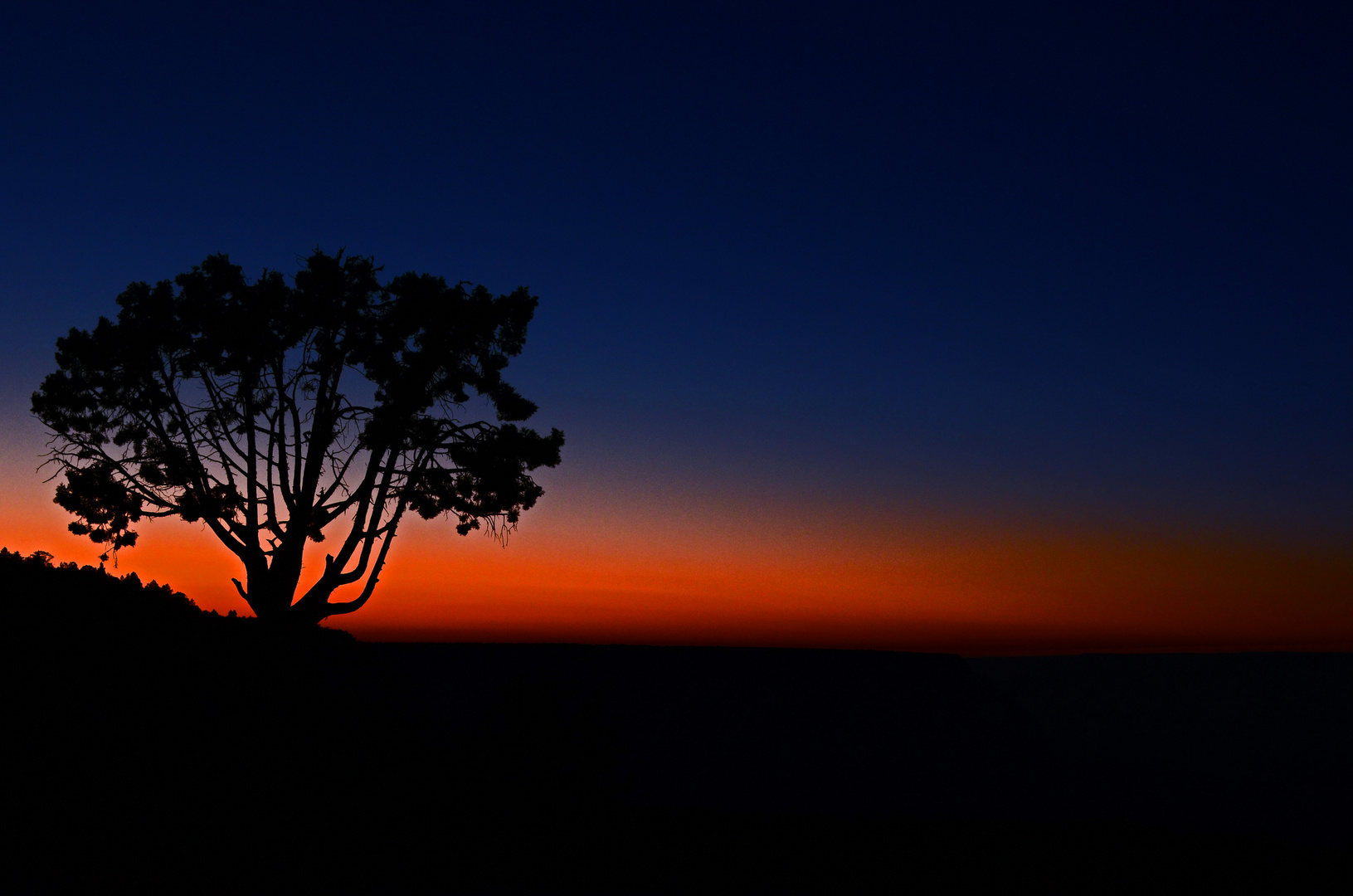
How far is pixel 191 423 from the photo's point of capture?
2070 centimetres

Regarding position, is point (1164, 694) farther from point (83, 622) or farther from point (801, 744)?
point (83, 622)

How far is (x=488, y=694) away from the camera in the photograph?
2252 cm

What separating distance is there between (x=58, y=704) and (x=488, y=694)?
12045 mm

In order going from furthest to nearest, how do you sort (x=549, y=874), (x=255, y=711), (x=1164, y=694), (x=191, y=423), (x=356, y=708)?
(x=1164, y=694)
(x=191, y=423)
(x=356, y=708)
(x=255, y=711)
(x=549, y=874)

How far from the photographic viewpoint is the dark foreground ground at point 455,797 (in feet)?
34.1

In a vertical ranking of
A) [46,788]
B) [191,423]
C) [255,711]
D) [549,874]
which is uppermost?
[191,423]

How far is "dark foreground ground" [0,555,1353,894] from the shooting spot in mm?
10383

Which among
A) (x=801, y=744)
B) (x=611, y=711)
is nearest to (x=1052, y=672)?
(x=801, y=744)

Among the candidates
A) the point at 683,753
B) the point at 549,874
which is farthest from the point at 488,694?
the point at 549,874

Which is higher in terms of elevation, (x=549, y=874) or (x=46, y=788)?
(x=46, y=788)

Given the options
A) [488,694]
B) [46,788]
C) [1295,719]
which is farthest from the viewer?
[1295,719]

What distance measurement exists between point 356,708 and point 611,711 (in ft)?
33.0

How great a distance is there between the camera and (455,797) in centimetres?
1209

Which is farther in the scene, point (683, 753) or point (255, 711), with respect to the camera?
point (683, 753)
